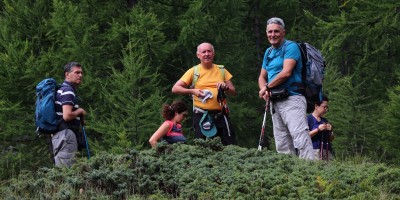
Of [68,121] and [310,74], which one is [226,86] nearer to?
[310,74]

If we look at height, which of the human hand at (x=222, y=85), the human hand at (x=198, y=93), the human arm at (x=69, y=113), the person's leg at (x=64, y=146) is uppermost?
the human hand at (x=222, y=85)

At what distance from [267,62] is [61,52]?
8647mm

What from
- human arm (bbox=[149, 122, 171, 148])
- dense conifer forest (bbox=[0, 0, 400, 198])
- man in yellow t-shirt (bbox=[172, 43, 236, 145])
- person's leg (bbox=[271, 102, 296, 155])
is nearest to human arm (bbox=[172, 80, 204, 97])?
man in yellow t-shirt (bbox=[172, 43, 236, 145])

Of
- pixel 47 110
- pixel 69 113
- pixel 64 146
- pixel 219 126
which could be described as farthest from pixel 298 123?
pixel 47 110

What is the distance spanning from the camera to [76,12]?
17703 mm

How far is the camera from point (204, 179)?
25.6ft

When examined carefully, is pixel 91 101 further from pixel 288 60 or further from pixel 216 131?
pixel 288 60

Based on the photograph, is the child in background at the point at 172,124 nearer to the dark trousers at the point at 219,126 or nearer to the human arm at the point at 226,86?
the dark trousers at the point at 219,126

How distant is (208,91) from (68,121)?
5.76 feet

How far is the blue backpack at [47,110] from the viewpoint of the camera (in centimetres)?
1016

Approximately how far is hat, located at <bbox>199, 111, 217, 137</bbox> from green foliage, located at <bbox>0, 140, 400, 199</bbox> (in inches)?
56.3

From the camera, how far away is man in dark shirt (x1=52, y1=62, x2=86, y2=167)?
10.1 m

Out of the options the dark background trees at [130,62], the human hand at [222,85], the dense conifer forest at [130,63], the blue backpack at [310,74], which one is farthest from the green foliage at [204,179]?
the dark background trees at [130,62]

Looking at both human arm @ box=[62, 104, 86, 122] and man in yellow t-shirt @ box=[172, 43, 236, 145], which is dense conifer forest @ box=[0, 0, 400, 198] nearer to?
man in yellow t-shirt @ box=[172, 43, 236, 145]
